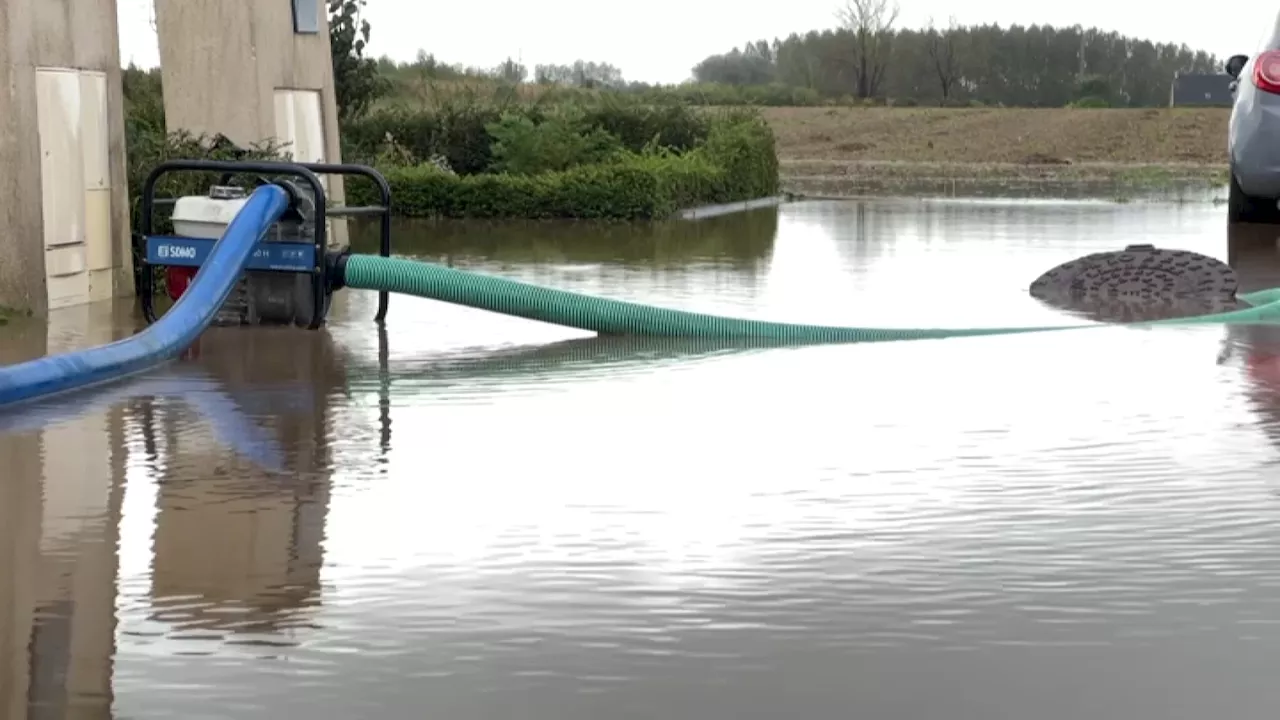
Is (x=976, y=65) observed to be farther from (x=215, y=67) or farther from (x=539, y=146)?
(x=215, y=67)

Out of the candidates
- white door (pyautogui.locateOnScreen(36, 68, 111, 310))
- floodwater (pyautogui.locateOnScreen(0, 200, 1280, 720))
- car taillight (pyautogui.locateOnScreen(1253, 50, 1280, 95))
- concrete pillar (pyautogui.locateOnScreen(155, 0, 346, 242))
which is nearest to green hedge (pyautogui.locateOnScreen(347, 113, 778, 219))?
concrete pillar (pyautogui.locateOnScreen(155, 0, 346, 242))

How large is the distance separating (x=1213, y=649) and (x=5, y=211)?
25.0 feet

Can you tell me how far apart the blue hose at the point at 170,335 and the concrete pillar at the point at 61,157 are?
174 centimetres

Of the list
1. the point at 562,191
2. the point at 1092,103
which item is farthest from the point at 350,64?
the point at 1092,103

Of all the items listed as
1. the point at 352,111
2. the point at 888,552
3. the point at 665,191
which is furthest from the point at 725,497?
the point at 352,111

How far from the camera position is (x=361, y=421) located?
268 inches

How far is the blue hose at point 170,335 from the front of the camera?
23.1 feet

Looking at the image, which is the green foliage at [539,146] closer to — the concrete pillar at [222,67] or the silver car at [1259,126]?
the concrete pillar at [222,67]

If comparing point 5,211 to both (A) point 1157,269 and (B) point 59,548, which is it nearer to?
(B) point 59,548

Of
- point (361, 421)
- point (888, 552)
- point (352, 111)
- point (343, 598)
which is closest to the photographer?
point (343, 598)

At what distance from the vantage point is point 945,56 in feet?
209

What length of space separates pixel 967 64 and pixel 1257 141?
171ft

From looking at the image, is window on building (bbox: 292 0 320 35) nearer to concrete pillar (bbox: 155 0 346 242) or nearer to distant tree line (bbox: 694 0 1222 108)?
concrete pillar (bbox: 155 0 346 242)

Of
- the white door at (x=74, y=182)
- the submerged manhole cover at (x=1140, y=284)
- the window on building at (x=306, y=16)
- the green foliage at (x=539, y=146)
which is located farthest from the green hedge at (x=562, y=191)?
the white door at (x=74, y=182)
